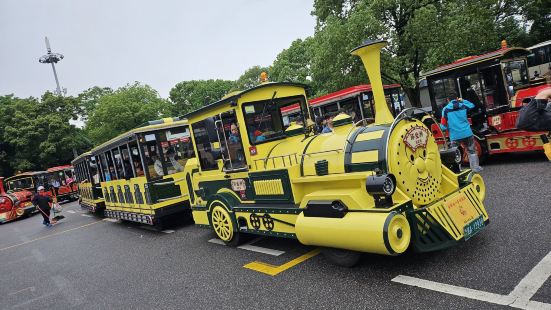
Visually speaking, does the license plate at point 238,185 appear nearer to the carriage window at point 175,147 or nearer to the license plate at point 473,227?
the license plate at point 473,227

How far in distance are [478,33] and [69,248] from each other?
58.3 feet

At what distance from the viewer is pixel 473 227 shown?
427 centimetres

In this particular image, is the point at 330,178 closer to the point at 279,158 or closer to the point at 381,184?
the point at 381,184

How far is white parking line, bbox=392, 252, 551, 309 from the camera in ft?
10.2

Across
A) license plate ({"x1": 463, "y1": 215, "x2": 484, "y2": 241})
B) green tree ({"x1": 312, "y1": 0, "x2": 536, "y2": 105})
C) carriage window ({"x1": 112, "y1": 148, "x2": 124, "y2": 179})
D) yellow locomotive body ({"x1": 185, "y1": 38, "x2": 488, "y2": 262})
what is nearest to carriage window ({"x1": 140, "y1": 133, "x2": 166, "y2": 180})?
carriage window ({"x1": 112, "y1": 148, "x2": 124, "y2": 179})

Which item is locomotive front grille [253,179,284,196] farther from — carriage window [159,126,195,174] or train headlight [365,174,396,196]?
carriage window [159,126,195,174]

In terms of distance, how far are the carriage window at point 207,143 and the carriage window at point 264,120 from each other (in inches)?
28.4

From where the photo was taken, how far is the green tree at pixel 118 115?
35062 mm

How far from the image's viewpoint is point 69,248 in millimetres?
9578

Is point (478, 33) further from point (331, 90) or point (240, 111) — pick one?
point (240, 111)

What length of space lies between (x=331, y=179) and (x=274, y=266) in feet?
5.25

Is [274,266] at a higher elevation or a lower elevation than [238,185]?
lower

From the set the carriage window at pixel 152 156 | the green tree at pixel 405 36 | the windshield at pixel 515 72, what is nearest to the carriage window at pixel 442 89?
the windshield at pixel 515 72

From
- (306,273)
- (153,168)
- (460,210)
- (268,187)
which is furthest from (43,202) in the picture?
(460,210)
